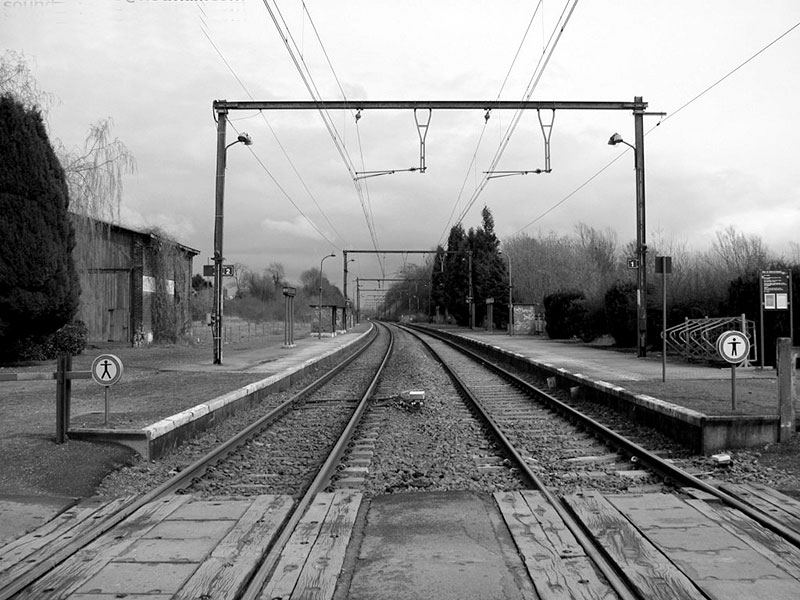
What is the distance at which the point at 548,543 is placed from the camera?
5.32m

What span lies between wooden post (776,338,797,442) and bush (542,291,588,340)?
26.9 m

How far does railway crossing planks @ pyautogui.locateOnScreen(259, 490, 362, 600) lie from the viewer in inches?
177

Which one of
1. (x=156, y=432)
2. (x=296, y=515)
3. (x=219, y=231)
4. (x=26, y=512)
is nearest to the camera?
(x=296, y=515)

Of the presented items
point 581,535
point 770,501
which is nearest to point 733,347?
point 770,501

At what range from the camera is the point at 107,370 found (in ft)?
29.9

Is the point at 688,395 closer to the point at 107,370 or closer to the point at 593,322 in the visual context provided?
the point at 107,370

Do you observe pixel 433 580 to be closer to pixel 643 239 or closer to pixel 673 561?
pixel 673 561

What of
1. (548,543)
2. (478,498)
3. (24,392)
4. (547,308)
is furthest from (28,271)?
(547,308)

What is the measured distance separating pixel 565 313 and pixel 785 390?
3151 cm

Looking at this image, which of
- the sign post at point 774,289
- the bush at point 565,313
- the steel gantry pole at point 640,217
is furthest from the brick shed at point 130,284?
the sign post at point 774,289

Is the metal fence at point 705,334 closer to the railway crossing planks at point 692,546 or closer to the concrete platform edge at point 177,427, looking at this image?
the concrete platform edge at point 177,427

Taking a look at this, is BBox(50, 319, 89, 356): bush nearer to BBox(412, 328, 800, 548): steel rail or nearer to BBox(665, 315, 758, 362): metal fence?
BBox(412, 328, 800, 548): steel rail

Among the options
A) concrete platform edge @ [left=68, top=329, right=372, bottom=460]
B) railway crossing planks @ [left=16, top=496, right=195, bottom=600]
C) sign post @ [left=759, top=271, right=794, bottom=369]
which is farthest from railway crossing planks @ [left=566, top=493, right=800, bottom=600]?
sign post @ [left=759, top=271, right=794, bottom=369]

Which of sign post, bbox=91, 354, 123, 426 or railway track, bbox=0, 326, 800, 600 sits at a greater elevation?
sign post, bbox=91, 354, 123, 426
